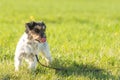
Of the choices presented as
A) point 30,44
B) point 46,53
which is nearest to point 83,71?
point 46,53

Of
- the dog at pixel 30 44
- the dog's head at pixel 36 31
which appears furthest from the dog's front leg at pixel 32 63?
the dog's head at pixel 36 31

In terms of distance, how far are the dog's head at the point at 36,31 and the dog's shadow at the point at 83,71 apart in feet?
3.03

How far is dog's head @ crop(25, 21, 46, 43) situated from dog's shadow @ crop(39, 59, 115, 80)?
92 cm

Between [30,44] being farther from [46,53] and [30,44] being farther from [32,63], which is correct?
[46,53]

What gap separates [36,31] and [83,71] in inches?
57.6

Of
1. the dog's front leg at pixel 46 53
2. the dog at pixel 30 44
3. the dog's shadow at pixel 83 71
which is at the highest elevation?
the dog at pixel 30 44

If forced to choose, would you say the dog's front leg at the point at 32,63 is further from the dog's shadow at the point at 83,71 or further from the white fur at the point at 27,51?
the dog's shadow at the point at 83,71

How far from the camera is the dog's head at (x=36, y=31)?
24.4ft

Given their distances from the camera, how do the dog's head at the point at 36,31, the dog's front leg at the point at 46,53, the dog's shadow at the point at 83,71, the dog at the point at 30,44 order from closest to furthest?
the dog's head at the point at 36,31 → the dog at the point at 30,44 → the dog's shadow at the point at 83,71 → the dog's front leg at the point at 46,53

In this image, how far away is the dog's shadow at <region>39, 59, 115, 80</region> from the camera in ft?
26.4

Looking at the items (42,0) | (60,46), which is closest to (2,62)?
(60,46)

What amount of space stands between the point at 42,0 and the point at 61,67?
34114mm

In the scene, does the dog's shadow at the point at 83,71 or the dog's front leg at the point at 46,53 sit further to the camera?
the dog's front leg at the point at 46,53

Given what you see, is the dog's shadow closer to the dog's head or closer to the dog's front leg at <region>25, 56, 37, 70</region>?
the dog's front leg at <region>25, 56, 37, 70</region>
